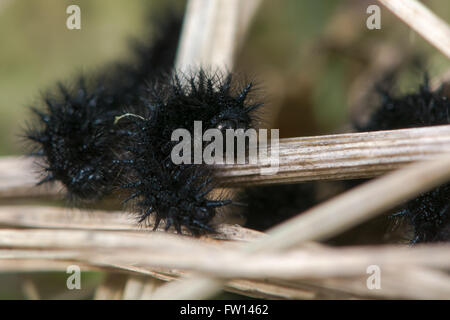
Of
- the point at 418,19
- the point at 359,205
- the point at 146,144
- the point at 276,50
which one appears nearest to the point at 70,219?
the point at 146,144

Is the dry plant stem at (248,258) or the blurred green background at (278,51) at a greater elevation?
the blurred green background at (278,51)

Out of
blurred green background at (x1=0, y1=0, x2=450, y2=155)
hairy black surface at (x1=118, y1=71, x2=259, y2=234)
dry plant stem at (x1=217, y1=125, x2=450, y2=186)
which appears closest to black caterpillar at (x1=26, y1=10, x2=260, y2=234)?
hairy black surface at (x1=118, y1=71, x2=259, y2=234)

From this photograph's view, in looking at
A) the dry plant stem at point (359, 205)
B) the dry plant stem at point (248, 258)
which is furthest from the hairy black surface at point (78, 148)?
the dry plant stem at point (359, 205)

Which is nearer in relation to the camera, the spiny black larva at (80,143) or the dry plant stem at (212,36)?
the spiny black larva at (80,143)

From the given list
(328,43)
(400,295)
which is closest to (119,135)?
(400,295)

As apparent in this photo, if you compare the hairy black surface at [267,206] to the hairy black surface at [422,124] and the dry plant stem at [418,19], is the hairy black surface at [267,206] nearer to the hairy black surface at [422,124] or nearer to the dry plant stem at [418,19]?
the hairy black surface at [422,124]

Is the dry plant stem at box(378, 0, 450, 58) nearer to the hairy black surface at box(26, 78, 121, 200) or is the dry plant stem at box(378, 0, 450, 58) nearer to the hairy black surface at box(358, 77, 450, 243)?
the hairy black surface at box(358, 77, 450, 243)
